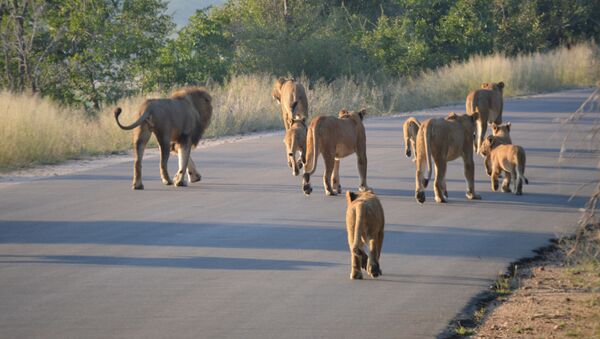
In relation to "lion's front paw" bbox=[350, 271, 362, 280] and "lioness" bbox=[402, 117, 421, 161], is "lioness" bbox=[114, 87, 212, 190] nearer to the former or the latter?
"lioness" bbox=[402, 117, 421, 161]

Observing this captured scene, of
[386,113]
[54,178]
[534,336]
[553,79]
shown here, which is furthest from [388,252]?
[553,79]

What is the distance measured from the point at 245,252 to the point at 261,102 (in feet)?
52.0

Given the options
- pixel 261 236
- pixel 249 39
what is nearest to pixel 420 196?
pixel 261 236

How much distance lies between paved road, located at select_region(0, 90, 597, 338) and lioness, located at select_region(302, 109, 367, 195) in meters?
0.31

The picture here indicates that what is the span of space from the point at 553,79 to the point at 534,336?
34.2 meters

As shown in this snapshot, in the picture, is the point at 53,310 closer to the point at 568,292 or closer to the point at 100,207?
the point at 568,292

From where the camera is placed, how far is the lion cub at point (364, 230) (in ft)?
28.3

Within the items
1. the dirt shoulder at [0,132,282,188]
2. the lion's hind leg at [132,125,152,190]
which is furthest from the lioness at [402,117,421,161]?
the dirt shoulder at [0,132,282,188]

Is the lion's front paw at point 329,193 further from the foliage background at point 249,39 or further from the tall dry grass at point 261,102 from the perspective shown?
the foliage background at point 249,39

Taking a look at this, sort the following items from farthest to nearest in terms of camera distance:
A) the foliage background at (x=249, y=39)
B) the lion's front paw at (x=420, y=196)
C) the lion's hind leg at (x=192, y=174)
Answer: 1. the foliage background at (x=249, y=39)
2. the lion's hind leg at (x=192, y=174)
3. the lion's front paw at (x=420, y=196)

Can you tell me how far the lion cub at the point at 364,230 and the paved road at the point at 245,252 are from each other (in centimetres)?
Answer: 18

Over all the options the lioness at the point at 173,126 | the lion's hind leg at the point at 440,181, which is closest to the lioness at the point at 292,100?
the lioness at the point at 173,126

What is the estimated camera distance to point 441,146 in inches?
519

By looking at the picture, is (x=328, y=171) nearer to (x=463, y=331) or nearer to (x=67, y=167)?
(x=67, y=167)
